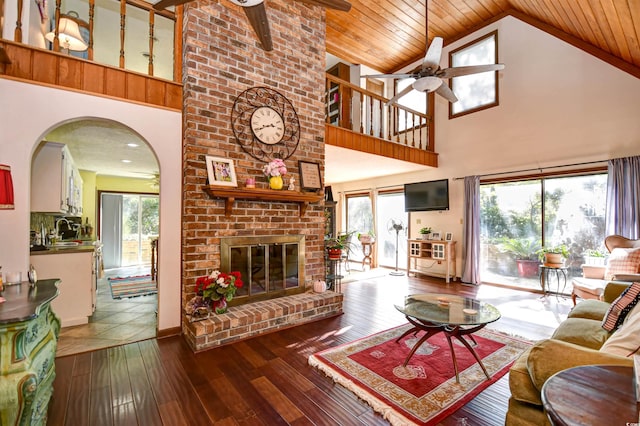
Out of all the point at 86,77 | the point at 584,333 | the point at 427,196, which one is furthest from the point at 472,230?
the point at 86,77

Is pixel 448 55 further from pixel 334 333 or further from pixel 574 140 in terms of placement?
pixel 334 333

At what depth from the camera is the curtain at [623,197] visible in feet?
12.9

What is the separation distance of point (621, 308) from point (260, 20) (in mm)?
3361

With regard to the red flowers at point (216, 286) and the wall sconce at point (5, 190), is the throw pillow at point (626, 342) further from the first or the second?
the wall sconce at point (5, 190)

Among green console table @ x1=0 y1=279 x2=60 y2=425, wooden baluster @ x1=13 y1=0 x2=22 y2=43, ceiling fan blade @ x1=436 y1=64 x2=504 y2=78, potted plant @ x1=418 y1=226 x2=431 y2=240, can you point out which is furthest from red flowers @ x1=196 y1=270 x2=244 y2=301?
potted plant @ x1=418 y1=226 x2=431 y2=240

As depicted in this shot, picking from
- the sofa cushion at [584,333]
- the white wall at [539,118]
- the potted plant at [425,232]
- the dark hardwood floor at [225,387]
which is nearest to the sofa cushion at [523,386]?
the dark hardwood floor at [225,387]

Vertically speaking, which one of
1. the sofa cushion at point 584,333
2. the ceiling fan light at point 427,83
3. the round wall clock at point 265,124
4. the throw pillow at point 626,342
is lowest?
the sofa cushion at point 584,333

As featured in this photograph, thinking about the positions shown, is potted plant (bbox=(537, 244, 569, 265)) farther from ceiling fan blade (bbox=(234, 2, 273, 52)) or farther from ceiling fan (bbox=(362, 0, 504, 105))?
ceiling fan blade (bbox=(234, 2, 273, 52))

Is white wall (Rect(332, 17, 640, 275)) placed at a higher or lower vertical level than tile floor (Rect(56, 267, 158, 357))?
Answer: higher

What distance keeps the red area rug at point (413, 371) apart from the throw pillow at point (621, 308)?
2.53 ft

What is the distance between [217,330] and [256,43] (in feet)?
10.5

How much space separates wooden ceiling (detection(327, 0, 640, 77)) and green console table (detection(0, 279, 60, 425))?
520 cm

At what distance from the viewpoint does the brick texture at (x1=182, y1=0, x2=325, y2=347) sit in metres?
3.09

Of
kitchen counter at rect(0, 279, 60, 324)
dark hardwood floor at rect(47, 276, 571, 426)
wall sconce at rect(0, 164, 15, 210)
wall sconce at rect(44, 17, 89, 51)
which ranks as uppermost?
wall sconce at rect(44, 17, 89, 51)
